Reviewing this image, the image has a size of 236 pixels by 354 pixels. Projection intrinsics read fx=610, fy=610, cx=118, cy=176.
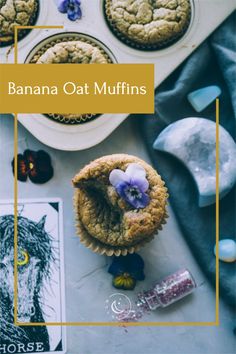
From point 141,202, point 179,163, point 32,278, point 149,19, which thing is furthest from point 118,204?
point 149,19

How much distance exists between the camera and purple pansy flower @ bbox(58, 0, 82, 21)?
4.73 ft

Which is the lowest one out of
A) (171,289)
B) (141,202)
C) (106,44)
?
(171,289)

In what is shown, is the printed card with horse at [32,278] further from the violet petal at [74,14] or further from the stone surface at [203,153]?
the violet petal at [74,14]

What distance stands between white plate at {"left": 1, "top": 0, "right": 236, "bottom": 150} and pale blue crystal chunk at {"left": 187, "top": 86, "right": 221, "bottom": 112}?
10 centimetres

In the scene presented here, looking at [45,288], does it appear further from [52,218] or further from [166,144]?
[166,144]

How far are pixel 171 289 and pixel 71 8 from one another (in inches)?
28.7

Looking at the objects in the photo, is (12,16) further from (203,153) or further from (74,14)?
(203,153)

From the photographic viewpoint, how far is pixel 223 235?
5.01 feet

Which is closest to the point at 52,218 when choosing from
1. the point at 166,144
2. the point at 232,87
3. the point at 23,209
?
the point at 23,209

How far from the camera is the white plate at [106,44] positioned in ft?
4.76

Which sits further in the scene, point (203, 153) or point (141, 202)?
point (203, 153)

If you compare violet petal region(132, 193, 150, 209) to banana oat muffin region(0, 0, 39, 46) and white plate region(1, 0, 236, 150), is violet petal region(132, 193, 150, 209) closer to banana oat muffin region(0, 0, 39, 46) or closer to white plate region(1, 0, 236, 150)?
white plate region(1, 0, 236, 150)

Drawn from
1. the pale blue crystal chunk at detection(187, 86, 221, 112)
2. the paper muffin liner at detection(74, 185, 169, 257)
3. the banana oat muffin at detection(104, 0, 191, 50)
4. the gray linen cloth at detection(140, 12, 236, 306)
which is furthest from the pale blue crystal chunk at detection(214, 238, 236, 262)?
the banana oat muffin at detection(104, 0, 191, 50)

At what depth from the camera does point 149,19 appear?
1.44m
